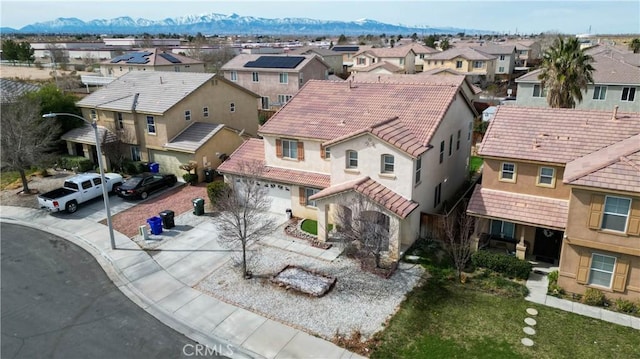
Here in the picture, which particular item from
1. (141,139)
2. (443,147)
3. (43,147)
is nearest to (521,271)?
(443,147)

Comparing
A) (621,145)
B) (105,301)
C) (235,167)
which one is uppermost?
(621,145)

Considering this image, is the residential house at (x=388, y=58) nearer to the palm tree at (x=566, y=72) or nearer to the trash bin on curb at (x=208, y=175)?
the palm tree at (x=566, y=72)

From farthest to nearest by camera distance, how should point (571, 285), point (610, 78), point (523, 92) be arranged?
1. point (523, 92)
2. point (610, 78)
3. point (571, 285)

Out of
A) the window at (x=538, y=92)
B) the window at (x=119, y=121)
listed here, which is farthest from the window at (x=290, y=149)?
the window at (x=538, y=92)

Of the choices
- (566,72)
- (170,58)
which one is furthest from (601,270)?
(170,58)

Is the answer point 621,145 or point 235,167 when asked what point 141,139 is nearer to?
point 235,167

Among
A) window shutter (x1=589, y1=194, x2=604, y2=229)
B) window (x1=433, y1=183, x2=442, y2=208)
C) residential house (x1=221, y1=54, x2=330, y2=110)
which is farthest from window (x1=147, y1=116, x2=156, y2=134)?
window shutter (x1=589, y1=194, x2=604, y2=229)
